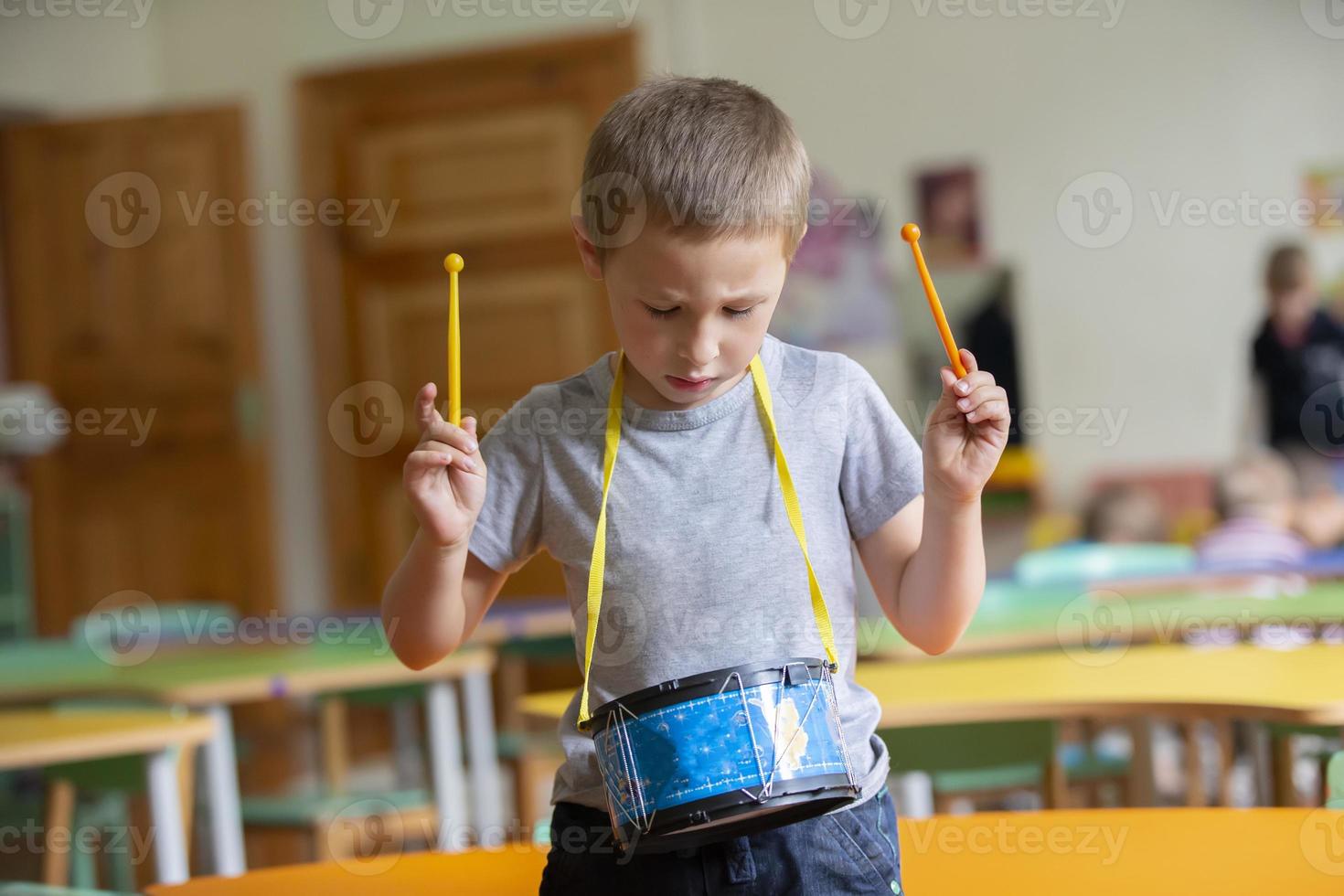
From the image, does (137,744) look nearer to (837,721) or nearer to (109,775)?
(109,775)

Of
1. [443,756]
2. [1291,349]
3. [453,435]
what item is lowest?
[443,756]

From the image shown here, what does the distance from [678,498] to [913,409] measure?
4.86 meters

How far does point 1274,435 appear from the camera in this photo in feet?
18.5

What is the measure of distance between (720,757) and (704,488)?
27cm

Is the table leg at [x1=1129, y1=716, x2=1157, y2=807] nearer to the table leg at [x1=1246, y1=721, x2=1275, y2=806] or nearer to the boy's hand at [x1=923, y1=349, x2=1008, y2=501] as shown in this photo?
the table leg at [x1=1246, y1=721, x2=1275, y2=806]

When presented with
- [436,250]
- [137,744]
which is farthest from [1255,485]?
[137,744]

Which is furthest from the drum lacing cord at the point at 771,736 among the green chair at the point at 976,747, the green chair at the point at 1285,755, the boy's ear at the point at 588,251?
Result: the green chair at the point at 1285,755

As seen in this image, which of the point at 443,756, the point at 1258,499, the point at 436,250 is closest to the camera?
the point at 443,756

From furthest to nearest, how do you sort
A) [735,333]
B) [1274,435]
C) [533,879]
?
[1274,435] < [533,879] < [735,333]

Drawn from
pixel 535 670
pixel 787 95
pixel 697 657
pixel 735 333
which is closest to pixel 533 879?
pixel 697 657

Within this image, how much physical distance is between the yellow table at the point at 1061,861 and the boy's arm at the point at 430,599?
28cm

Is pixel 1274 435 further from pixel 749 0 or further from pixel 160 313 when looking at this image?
pixel 160 313

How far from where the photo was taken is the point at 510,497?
4.09 feet

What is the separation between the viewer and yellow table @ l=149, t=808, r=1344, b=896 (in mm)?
1219
